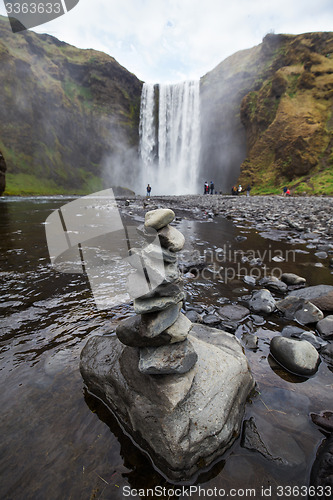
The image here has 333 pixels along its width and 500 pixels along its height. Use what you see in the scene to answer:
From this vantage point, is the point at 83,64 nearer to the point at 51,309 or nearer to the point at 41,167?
the point at 41,167

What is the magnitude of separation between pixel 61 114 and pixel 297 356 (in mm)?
82416

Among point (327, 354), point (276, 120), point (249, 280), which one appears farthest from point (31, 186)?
point (327, 354)

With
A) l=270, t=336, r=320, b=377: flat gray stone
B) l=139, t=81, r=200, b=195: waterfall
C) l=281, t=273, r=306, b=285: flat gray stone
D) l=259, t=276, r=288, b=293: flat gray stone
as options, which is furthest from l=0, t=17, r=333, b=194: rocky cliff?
l=270, t=336, r=320, b=377: flat gray stone

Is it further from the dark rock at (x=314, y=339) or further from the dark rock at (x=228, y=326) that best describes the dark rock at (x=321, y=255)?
the dark rock at (x=228, y=326)

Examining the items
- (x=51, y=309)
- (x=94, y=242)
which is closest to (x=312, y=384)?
(x=51, y=309)

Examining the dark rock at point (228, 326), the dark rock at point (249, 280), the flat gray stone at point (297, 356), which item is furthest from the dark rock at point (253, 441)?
the dark rock at point (249, 280)

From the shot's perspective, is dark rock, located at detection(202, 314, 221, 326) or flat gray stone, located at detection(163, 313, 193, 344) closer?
flat gray stone, located at detection(163, 313, 193, 344)

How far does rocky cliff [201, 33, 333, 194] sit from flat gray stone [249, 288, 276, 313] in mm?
30104

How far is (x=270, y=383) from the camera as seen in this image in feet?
8.55

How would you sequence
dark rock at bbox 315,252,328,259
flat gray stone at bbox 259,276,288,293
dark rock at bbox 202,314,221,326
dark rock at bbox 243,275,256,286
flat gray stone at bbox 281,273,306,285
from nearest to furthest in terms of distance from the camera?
dark rock at bbox 202,314,221,326 → flat gray stone at bbox 259,276,288,293 → flat gray stone at bbox 281,273,306,285 → dark rock at bbox 243,275,256,286 → dark rock at bbox 315,252,328,259

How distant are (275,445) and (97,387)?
1.69m

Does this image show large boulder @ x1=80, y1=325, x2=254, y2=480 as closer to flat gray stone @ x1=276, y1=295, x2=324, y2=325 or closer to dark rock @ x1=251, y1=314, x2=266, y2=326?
dark rock @ x1=251, y1=314, x2=266, y2=326

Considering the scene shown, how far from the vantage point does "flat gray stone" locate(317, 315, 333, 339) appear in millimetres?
3311

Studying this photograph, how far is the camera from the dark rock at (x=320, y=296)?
159 inches
